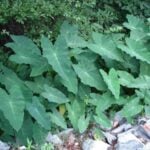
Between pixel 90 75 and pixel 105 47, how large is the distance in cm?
35

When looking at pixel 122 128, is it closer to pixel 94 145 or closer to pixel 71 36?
pixel 94 145

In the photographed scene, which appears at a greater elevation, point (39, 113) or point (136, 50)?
point (136, 50)

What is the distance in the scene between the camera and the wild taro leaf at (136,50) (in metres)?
4.54

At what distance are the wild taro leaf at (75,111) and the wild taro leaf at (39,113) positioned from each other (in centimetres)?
25

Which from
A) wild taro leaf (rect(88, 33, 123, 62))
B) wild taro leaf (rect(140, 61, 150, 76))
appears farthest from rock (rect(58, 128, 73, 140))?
wild taro leaf (rect(140, 61, 150, 76))

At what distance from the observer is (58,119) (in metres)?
4.14

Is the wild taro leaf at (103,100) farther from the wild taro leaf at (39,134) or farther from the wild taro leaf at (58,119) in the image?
the wild taro leaf at (39,134)

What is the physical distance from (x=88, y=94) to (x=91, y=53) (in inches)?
17.9

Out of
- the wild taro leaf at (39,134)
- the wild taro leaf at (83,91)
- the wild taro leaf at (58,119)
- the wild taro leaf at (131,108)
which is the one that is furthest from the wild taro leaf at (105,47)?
the wild taro leaf at (39,134)

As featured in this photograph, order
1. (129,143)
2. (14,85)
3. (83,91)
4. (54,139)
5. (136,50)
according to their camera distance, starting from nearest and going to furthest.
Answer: (129,143) → (54,139) → (14,85) → (83,91) → (136,50)

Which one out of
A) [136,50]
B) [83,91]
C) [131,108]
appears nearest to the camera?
[131,108]

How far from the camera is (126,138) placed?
13.2 feet

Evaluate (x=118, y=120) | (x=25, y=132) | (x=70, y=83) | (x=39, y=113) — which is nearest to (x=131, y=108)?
(x=118, y=120)

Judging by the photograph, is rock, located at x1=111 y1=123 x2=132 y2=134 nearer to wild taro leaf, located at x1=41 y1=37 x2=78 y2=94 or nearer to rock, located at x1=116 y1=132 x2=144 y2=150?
rock, located at x1=116 y1=132 x2=144 y2=150
